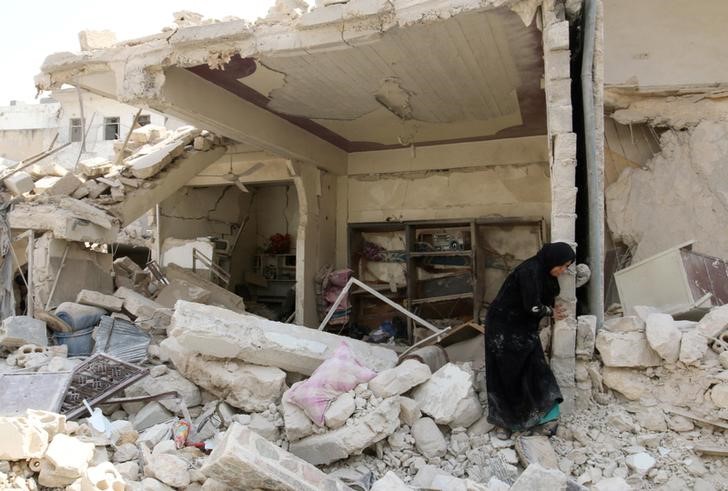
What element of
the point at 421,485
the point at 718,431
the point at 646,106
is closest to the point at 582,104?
the point at 646,106

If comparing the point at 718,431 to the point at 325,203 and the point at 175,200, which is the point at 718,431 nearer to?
the point at 325,203

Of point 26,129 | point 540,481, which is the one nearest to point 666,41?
point 540,481

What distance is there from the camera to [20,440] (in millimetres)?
3029

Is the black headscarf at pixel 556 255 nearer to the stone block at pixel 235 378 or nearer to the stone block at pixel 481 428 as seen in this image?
the stone block at pixel 481 428

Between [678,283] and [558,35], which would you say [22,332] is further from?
[678,283]

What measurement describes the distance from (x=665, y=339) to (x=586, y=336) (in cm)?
54

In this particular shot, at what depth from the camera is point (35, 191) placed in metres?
7.12

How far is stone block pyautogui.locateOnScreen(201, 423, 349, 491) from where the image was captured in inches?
121

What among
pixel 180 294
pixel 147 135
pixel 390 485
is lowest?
pixel 390 485

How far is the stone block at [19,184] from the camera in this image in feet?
22.7

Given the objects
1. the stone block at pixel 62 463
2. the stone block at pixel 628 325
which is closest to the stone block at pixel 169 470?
the stone block at pixel 62 463

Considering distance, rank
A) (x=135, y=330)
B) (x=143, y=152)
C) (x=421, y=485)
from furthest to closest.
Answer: (x=143, y=152), (x=135, y=330), (x=421, y=485)

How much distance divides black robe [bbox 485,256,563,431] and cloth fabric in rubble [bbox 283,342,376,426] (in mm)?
993

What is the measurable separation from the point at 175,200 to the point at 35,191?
9.00ft
